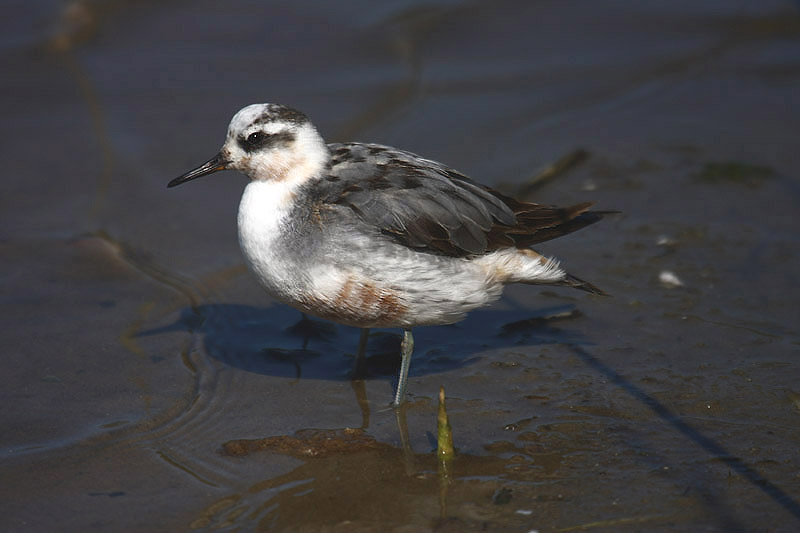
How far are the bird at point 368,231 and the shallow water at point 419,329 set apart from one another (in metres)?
0.66

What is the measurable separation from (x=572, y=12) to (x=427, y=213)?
643cm

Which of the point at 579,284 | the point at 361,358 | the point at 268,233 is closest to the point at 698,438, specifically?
the point at 579,284

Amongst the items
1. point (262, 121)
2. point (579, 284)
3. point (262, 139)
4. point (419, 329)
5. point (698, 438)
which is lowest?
point (698, 438)

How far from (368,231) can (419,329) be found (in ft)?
4.96

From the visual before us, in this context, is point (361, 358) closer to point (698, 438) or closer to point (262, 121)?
point (262, 121)

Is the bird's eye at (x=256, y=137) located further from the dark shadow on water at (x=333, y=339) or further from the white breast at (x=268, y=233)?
the dark shadow on water at (x=333, y=339)

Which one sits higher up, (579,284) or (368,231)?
(368,231)

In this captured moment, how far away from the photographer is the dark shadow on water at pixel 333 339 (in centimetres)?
641

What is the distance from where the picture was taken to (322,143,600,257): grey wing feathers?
5715 mm

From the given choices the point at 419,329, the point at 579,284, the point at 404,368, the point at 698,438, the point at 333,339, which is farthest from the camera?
the point at 419,329

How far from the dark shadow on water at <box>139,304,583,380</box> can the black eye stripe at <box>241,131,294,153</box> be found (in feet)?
4.70

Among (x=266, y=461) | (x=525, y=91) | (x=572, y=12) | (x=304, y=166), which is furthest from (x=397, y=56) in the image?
(x=266, y=461)

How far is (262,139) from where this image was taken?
5871 mm

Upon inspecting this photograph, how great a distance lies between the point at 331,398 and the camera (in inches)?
238
